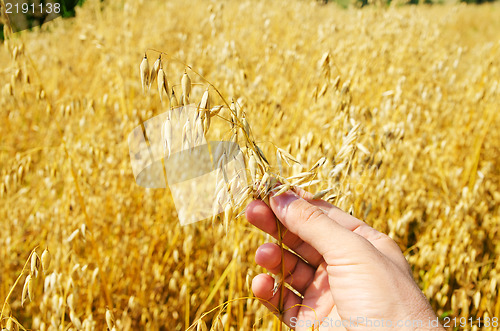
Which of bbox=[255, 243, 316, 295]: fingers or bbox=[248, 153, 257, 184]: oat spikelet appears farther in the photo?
bbox=[255, 243, 316, 295]: fingers

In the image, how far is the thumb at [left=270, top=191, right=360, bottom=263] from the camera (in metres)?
0.88

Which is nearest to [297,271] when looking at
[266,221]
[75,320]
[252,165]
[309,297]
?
[309,297]

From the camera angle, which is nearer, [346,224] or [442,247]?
[346,224]

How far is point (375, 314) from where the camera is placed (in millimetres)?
845

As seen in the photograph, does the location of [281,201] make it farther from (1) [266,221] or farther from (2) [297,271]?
(2) [297,271]

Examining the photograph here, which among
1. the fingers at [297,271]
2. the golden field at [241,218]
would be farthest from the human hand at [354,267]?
the golden field at [241,218]

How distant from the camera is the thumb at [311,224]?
878mm

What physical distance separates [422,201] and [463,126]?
0.77 m

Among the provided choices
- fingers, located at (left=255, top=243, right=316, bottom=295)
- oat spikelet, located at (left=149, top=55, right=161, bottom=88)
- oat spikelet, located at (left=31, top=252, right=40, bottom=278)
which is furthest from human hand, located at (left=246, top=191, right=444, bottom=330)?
oat spikelet, located at (left=31, top=252, right=40, bottom=278)

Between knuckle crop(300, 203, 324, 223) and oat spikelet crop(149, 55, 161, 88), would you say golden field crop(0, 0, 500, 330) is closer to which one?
knuckle crop(300, 203, 324, 223)

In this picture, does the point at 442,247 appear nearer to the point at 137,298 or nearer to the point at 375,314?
the point at 375,314

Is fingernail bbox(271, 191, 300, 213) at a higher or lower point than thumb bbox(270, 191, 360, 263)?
higher

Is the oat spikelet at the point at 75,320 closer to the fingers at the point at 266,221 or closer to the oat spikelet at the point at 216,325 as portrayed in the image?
the oat spikelet at the point at 216,325

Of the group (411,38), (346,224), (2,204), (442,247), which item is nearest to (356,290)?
(346,224)
